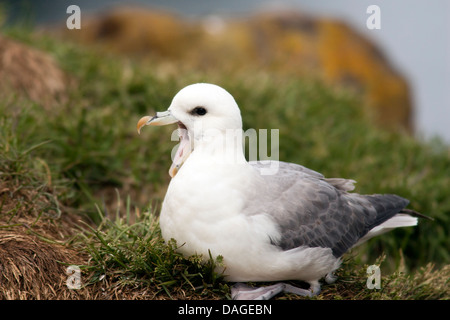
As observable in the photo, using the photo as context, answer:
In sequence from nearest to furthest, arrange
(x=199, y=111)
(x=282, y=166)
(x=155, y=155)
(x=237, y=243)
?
(x=237, y=243)
(x=199, y=111)
(x=282, y=166)
(x=155, y=155)

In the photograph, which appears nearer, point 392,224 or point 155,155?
point 392,224

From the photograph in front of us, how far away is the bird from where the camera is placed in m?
3.11

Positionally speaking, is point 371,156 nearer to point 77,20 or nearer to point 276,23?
point 77,20

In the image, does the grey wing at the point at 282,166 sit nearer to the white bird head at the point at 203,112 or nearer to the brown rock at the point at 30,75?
the white bird head at the point at 203,112

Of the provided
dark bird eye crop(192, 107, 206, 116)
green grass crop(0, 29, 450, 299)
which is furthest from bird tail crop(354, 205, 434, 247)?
dark bird eye crop(192, 107, 206, 116)

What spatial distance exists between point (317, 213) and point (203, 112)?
905mm

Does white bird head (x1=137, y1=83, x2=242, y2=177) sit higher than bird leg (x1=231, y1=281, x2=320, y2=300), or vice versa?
white bird head (x1=137, y1=83, x2=242, y2=177)

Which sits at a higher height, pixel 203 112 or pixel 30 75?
pixel 30 75

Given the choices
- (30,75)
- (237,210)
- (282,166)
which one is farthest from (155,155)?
(237,210)

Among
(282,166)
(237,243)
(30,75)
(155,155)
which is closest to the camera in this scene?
(237,243)

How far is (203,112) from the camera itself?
3.23m

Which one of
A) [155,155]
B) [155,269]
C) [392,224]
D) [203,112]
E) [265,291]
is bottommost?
[265,291]

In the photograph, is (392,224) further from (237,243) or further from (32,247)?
(32,247)

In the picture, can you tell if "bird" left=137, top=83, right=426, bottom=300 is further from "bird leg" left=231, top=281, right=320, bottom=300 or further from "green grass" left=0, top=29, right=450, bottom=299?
"green grass" left=0, top=29, right=450, bottom=299
